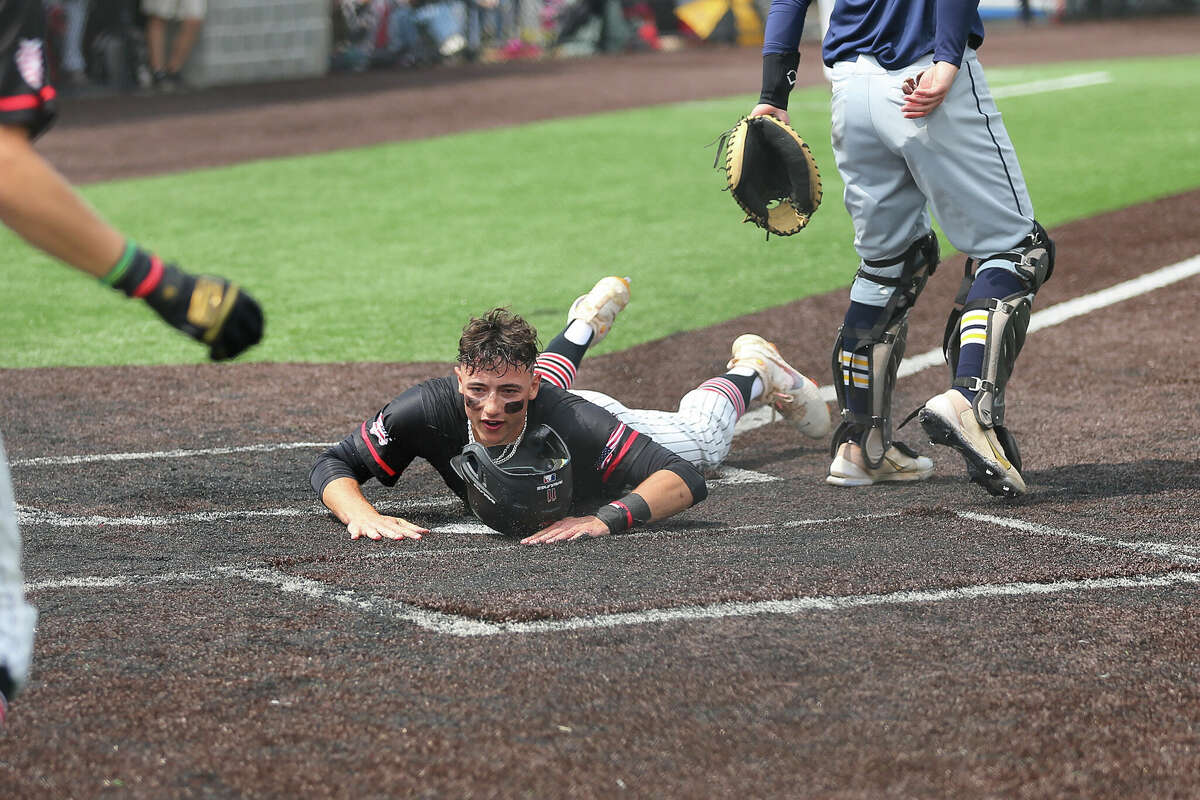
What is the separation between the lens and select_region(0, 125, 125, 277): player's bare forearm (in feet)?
7.86

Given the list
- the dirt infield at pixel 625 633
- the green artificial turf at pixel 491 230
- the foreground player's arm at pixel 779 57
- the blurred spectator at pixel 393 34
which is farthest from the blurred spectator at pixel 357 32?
the foreground player's arm at pixel 779 57

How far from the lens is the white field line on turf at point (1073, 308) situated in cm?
625

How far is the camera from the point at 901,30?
4598 mm

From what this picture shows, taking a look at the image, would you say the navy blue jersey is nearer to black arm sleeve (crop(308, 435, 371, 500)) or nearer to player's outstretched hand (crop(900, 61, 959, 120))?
player's outstretched hand (crop(900, 61, 959, 120))

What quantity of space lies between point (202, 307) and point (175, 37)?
756 inches

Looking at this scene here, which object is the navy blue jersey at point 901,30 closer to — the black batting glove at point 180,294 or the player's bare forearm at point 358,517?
the player's bare forearm at point 358,517

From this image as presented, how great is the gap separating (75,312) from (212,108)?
417 inches

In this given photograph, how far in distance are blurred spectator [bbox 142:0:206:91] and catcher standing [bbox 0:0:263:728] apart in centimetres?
1808

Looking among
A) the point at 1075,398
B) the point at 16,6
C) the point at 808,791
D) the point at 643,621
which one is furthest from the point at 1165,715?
the point at 1075,398

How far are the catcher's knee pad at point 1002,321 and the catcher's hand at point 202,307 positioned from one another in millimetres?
2596

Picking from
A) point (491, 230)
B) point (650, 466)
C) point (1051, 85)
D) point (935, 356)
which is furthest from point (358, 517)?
point (1051, 85)

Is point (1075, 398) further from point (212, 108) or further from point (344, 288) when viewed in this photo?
point (212, 108)

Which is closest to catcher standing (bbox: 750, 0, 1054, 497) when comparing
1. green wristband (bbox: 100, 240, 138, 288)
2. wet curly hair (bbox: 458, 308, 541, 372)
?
wet curly hair (bbox: 458, 308, 541, 372)

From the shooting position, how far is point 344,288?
8758mm
